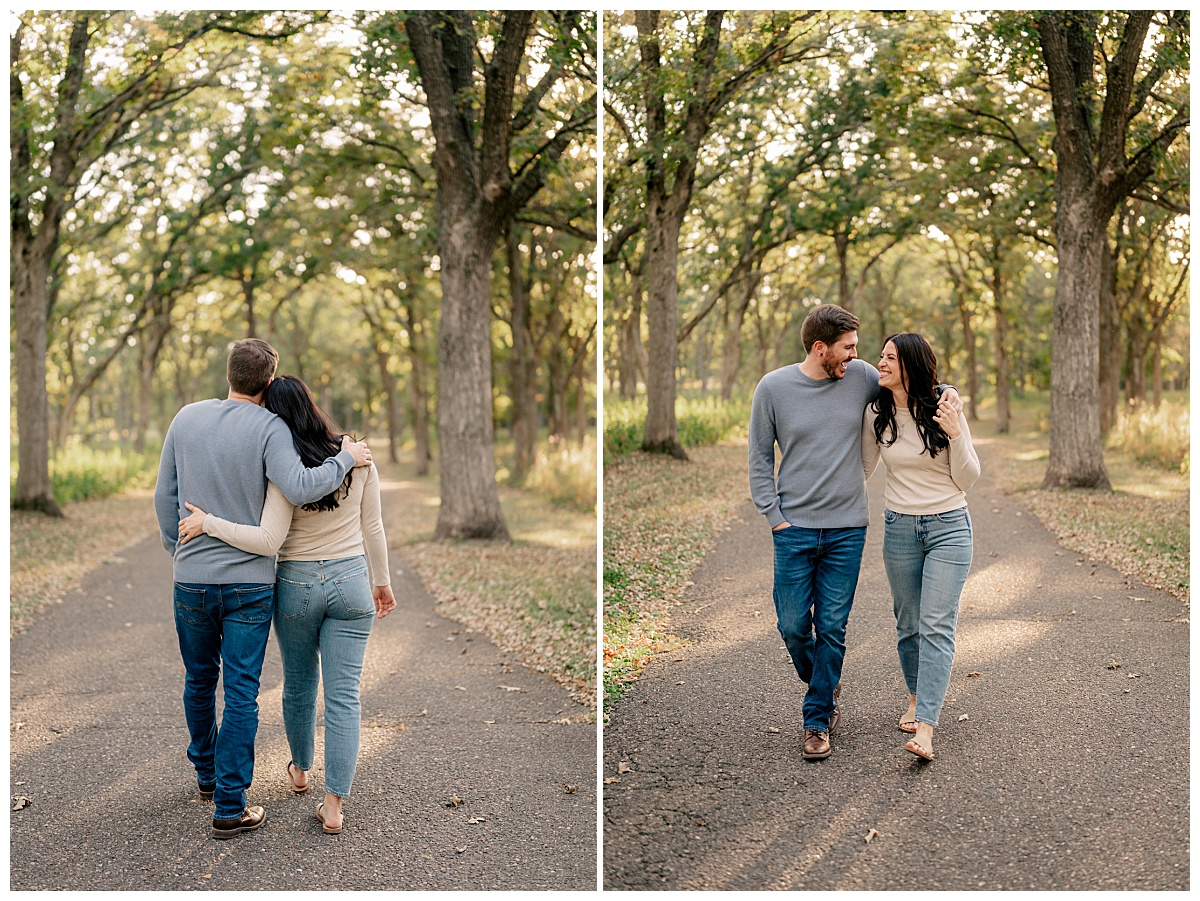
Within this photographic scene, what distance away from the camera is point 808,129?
4.36 m

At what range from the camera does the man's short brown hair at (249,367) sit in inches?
137

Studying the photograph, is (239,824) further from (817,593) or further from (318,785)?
(817,593)

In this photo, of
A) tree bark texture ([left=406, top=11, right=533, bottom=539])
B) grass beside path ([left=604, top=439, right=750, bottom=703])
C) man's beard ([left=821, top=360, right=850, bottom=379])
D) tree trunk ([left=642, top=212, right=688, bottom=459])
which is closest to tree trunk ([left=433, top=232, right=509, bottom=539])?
tree bark texture ([left=406, top=11, right=533, bottom=539])

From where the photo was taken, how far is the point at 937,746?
11.5 ft

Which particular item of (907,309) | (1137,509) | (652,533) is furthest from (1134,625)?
(652,533)

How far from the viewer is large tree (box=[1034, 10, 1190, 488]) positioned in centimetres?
438

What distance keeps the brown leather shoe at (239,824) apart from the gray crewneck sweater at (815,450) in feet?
7.24

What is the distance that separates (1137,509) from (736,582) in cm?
194

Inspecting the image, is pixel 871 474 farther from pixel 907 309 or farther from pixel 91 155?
pixel 91 155

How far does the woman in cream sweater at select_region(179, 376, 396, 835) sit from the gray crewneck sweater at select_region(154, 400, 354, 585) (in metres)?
0.05

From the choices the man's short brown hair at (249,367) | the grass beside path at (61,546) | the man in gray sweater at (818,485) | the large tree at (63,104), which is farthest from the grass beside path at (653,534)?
the large tree at (63,104)

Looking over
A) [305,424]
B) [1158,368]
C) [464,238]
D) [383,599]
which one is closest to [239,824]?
[383,599]

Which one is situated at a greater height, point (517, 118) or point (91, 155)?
point (91, 155)

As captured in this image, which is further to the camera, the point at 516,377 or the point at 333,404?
the point at 333,404
